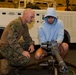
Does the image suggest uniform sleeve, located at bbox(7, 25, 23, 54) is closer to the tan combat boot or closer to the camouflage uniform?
the camouflage uniform

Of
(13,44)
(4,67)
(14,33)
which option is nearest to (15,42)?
(13,44)

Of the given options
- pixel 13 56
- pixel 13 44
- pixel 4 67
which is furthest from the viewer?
pixel 4 67

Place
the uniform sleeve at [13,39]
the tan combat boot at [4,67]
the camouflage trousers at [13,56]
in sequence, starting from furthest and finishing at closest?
the tan combat boot at [4,67], the camouflage trousers at [13,56], the uniform sleeve at [13,39]

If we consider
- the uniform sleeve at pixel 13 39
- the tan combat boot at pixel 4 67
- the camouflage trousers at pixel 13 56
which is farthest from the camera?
the tan combat boot at pixel 4 67

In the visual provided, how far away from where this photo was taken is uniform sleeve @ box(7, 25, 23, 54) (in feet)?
9.67

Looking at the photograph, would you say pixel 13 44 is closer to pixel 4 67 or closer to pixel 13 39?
pixel 13 39

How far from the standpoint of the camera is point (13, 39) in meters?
2.99

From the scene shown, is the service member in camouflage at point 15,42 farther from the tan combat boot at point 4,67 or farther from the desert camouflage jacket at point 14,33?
the tan combat boot at point 4,67

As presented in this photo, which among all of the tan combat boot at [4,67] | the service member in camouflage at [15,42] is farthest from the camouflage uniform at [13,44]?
the tan combat boot at [4,67]

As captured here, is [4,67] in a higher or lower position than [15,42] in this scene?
lower

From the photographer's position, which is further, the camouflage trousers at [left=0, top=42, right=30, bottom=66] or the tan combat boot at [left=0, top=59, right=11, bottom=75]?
the tan combat boot at [left=0, top=59, right=11, bottom=75]

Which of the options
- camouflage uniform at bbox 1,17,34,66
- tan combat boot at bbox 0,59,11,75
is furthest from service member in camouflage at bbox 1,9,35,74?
tan combat boot at bbox 0,59,11,75

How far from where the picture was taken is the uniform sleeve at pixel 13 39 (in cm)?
295

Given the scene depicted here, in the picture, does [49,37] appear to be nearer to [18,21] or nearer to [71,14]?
[18,21]
